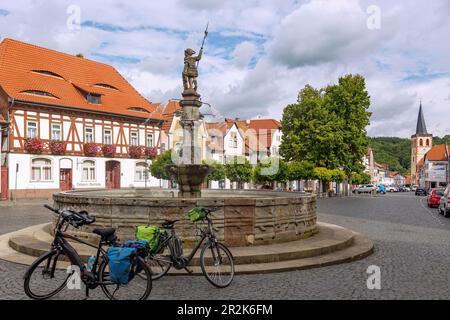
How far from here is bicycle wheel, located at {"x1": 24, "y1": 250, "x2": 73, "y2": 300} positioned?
6355 millimetres

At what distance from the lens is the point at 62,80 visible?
43.6m

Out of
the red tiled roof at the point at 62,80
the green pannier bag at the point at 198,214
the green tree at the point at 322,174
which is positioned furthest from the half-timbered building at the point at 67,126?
the green pannier bag at the point at 198,214

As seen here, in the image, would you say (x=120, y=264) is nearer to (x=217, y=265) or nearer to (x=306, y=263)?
(x=217, y=265)

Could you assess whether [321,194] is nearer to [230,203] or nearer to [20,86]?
[20,86]

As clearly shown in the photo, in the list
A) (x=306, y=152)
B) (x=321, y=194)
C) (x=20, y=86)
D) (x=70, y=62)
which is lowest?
(x=321, y=194)

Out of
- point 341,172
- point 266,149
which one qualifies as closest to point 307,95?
point 341,172

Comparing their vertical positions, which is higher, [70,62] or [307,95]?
[70,62]

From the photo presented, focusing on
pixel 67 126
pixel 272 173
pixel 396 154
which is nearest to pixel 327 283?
pixel 272 173

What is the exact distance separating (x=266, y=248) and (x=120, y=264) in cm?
420

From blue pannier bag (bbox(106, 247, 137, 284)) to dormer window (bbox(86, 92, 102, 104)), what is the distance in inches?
1567

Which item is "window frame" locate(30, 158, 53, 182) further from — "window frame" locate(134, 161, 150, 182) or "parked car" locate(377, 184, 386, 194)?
"parked car" locate(377, 184, 386, 194)

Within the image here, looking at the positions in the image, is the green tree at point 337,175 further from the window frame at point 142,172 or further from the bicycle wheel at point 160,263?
the bicycle wheel at point 160,263

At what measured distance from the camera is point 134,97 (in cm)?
4984
